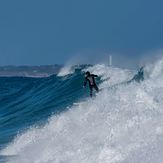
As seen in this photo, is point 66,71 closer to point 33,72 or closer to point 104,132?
point 104,132

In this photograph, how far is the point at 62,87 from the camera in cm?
2927

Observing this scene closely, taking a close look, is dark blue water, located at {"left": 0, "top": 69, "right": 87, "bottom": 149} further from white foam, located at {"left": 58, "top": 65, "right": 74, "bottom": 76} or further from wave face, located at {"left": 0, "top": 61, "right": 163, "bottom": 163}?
white foam, located at {"left": 58, "top": 65, "right": 74, "bottom": 76}

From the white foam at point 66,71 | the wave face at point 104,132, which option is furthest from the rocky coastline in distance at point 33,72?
the wave face at point 104,132

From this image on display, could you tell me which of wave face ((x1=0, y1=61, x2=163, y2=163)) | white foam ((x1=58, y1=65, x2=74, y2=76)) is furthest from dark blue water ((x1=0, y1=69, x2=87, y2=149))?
white foam ((x1=58, y1=65, x2=74, y2=76))

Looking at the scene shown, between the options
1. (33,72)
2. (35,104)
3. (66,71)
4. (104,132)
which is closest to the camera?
(104,132)

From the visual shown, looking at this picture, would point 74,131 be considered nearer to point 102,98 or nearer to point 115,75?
point 102,98

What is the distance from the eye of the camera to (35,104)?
27.6 meters

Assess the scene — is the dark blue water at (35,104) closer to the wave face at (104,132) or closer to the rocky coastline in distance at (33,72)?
the wave face at (104,132)

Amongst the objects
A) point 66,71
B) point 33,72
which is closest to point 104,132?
point 66,71

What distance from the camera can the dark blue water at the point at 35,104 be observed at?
2258 cm

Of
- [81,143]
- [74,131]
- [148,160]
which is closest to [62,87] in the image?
[74,131]

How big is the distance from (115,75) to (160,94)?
44.3ft

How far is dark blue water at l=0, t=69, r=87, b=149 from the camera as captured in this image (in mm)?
22578

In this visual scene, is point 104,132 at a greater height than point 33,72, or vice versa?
point 33,72
